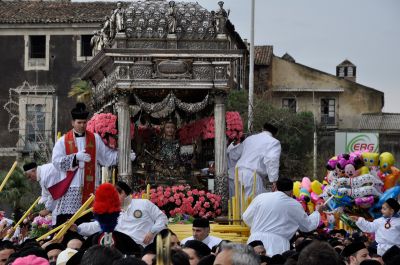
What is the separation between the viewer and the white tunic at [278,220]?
17.0 m

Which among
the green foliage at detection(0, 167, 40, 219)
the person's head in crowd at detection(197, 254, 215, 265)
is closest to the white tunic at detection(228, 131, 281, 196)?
the person's head in crowd at detection(197, 254, 215, 265)

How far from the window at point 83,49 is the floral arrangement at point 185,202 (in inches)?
1439

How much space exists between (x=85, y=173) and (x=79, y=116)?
99 centimetres

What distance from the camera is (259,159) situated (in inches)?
868

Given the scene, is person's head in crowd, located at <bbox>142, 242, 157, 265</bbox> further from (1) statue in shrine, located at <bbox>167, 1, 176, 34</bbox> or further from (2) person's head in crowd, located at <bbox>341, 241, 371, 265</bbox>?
(1) statue in shrine, located at <bbox>167, 1, 176, 34</bbox>

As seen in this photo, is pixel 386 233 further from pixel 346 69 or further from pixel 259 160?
pixel 346 69

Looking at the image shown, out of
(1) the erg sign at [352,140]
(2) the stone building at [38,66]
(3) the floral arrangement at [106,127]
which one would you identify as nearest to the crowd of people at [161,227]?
(3) the floral arrangement at [106,127]

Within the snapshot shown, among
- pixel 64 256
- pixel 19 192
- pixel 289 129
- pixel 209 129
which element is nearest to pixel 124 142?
pixel 209 129

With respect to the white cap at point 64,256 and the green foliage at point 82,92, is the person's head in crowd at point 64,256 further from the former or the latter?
the green foliage at point 82,92

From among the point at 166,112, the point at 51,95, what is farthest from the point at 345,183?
the point at 51,95

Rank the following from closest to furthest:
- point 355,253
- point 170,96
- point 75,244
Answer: point 355,253, point 75,244, point 170,96

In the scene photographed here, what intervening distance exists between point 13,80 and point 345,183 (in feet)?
130

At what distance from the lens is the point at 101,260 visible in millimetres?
10148

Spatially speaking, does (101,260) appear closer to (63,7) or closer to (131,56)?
(131,56)
